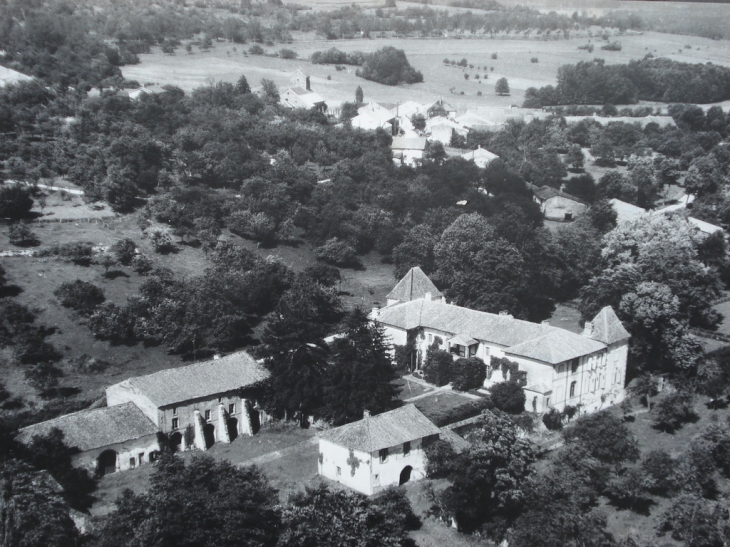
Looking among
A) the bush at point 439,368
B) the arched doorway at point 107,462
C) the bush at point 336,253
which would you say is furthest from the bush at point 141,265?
the bush at point 439,368

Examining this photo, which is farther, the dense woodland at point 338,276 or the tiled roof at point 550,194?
the tiled roof at point 550,194

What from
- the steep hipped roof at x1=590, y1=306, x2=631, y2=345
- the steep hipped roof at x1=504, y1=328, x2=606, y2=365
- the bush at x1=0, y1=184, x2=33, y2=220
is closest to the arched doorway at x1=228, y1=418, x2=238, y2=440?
the steep hipped roof at x1=504, y1=328, x2=606, y2=365

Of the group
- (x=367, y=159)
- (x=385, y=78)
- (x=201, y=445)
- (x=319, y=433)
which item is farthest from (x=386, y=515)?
(x=385, y=78)

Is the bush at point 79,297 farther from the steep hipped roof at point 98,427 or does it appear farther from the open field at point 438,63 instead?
the open field at point 438,63

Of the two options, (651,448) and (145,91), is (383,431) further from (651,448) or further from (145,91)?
(145,91)

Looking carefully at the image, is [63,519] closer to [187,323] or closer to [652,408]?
[187,323]

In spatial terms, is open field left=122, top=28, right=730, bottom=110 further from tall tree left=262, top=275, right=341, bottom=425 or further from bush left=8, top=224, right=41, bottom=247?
tall tree left=262, top=275, right=341, bottom=425
